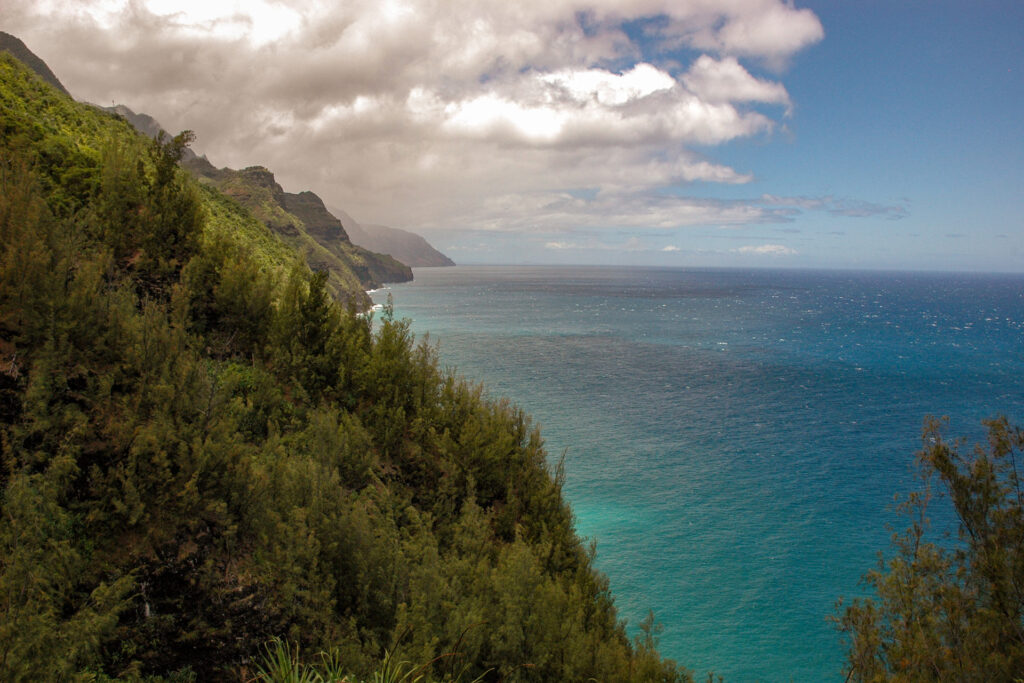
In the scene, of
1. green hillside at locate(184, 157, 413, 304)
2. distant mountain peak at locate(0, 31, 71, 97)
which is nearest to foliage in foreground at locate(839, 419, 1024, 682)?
green hillside at locate(184, 157, 413, 304)

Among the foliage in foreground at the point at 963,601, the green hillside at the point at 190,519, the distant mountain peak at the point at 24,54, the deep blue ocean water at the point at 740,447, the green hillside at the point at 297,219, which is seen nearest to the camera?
the green hillside at the point at 190,519

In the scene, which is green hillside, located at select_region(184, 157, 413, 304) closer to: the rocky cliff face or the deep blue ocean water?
the rocky cliff face

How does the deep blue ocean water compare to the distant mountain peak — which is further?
the distant mountain peak

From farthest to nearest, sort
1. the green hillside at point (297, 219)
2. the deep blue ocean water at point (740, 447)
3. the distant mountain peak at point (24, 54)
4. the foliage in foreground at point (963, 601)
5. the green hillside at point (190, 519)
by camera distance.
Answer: the green hillside at point (297, 219)
the distant mountain peak at point (24, 54)
the deep blue ocean water at point (740, 447)
the foliage in foreground at point (963, 601)
the green hillside at point (190, 519)

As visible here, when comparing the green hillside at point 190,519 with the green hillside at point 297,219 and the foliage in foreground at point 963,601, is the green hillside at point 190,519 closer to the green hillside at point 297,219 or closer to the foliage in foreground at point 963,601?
the foliage in foreground at point 963,601

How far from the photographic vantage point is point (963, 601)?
13500 mm

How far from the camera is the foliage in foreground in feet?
40.7

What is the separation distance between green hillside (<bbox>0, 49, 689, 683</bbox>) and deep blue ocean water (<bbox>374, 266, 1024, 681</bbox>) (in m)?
9.42

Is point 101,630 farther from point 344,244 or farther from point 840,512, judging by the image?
point 344,244

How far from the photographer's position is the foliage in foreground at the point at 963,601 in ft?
40.7

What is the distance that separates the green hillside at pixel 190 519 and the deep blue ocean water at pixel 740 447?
942 cm

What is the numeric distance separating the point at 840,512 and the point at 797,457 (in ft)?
25.3

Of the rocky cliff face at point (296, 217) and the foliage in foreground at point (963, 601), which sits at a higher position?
the rocky cliff face at point (296, 217)

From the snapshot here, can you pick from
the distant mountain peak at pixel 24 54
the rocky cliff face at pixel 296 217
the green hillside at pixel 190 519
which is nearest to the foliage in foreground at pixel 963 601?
the green hillside at pixel 190 519
